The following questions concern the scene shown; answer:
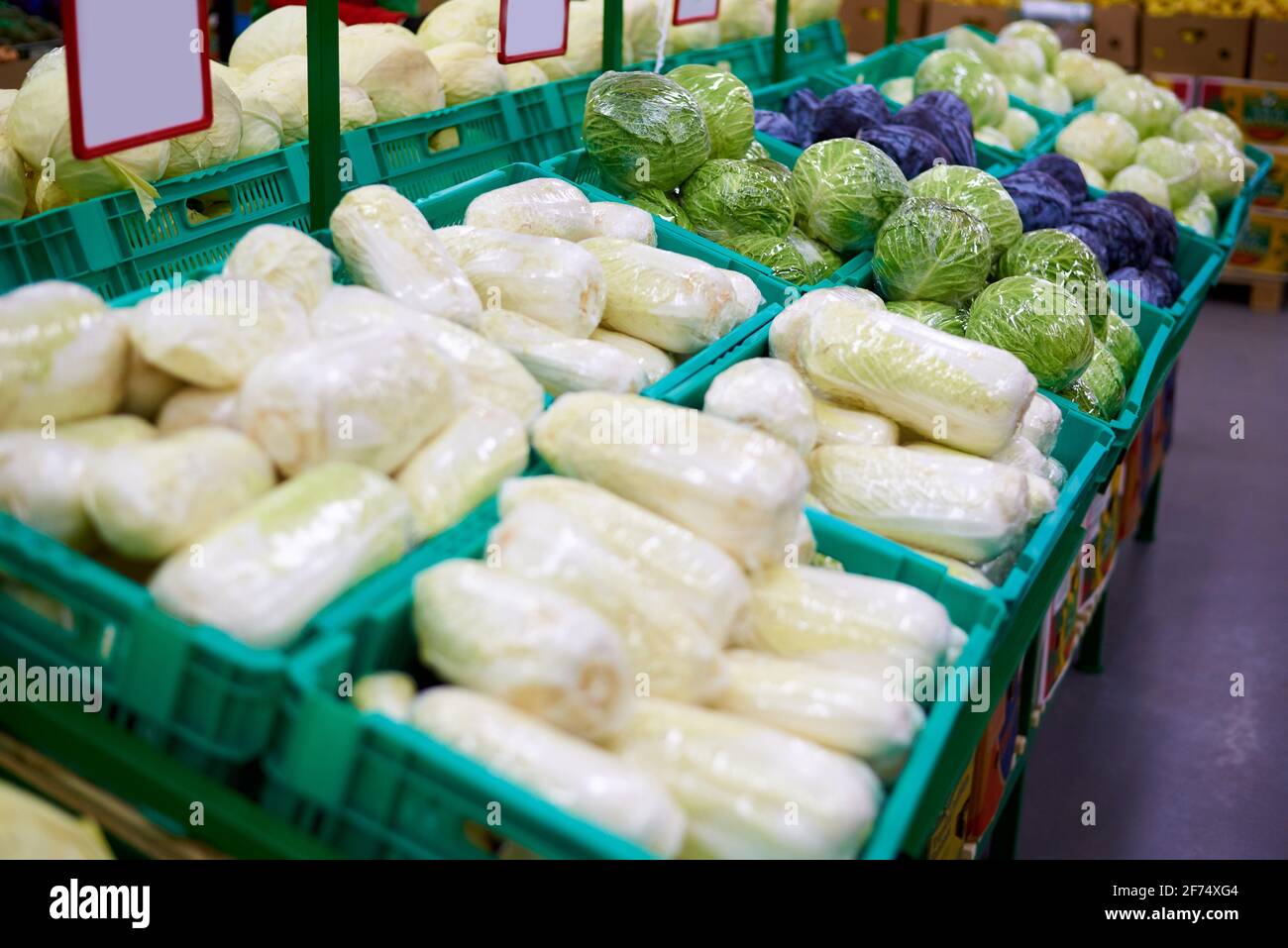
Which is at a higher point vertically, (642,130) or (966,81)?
(966,81)

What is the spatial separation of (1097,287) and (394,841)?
2.69 m

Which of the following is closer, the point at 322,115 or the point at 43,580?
the point at 43,580

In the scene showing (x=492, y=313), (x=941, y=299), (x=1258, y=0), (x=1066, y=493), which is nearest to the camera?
(x=492, y=313)

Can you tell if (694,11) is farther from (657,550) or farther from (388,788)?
(388,788)

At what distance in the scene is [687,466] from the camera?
6.31ft

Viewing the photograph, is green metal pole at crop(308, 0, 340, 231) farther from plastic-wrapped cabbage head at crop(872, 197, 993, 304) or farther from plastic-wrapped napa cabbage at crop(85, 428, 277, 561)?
plastic-wrapped cabbage head at crop(872, 197, 993, 304)

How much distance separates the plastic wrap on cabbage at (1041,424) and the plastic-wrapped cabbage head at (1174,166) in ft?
9.37

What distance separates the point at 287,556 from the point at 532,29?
6.82 feet

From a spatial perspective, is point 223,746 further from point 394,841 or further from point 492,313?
point 492,313

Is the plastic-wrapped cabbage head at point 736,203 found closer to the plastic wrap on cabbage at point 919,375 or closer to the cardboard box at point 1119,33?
the plastic wrap on cabbage at point 919,375

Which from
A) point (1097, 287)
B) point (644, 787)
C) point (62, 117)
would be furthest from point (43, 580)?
point (1097, 287)

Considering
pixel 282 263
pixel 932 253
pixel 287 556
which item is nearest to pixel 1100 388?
pixel 932 253

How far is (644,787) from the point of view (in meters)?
1.53
